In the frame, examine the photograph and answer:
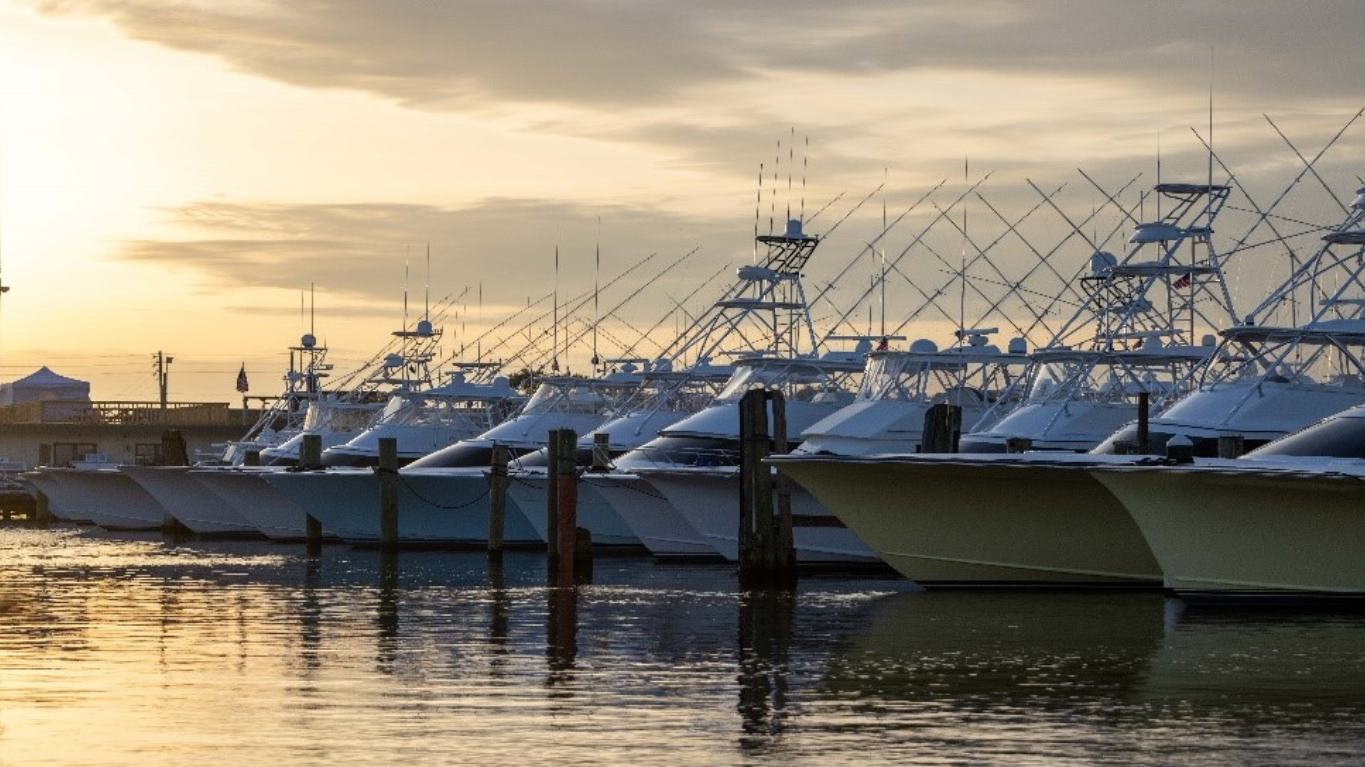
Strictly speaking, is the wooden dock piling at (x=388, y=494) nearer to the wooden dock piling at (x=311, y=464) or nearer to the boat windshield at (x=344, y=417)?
the wooden dock piling at (x=311, y=464)

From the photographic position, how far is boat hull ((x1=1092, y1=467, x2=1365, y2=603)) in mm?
25641

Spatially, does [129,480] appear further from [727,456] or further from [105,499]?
[727,456]

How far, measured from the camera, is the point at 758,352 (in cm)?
4447

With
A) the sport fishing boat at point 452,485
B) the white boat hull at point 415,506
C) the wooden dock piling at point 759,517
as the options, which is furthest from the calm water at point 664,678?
the sport fishing boat at point 452,485

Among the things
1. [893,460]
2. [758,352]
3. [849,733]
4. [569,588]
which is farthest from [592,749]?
[758,352]

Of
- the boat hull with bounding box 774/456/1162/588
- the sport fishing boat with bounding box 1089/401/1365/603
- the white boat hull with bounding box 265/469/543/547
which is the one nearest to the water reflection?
the boat hull with bounding box 774/456/1162/588

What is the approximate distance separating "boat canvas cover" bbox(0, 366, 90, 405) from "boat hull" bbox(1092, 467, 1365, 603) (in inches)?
4297

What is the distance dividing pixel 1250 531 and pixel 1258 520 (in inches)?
7.0

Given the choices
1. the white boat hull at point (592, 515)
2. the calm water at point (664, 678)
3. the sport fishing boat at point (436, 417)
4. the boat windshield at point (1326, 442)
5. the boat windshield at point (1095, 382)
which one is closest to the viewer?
the calm water at point (664, 678)

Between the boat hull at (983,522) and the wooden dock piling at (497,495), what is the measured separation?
11030 mm

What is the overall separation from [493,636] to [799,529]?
43.1ft

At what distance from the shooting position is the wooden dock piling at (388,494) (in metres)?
43.8

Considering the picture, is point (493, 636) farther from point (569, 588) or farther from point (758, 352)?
point (758, 352)

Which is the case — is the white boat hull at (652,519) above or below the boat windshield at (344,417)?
below
